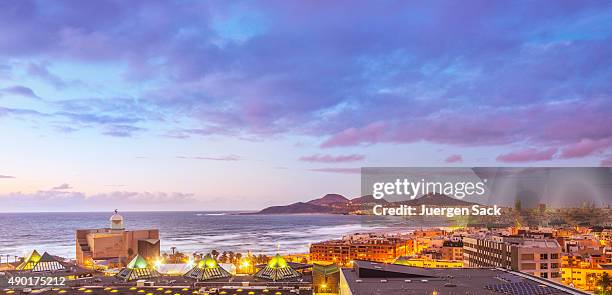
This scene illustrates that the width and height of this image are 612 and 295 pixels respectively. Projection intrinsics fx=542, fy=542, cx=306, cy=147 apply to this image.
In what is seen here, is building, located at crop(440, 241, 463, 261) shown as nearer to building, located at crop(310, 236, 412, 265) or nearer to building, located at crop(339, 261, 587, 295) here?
building, located at crop(310, 236, 412, 265)

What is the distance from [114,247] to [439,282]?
83.8 metres

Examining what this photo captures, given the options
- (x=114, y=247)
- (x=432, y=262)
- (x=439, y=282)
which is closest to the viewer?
(x=439, y=282)

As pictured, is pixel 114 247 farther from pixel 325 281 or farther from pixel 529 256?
pixel 529 256

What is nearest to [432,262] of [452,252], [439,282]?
[452,252]

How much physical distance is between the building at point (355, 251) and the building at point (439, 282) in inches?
4398

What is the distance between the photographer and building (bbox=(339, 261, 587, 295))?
151 feet

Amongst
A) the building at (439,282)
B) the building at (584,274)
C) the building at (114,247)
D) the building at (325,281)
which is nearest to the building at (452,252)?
the building at (584,274)

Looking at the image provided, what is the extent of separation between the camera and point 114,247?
116 meters

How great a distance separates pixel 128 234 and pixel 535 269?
81493mm

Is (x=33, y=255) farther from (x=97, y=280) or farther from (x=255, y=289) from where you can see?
(x=255, y=289)

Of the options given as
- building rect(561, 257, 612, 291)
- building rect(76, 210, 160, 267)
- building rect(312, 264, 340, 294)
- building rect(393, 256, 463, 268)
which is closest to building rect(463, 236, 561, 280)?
building rect(561, 257, 612, 291)

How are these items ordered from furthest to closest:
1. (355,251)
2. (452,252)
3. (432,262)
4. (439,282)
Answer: (355,251) → (452,252) → (432,262) → (439,282)

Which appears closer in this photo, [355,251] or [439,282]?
[439,282]

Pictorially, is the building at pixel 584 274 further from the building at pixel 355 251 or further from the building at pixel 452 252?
the building at pixel 355 251
